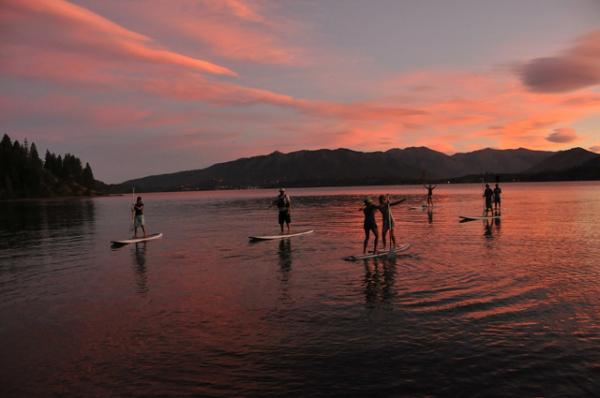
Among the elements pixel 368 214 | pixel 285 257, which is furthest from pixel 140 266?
pixel 368 214

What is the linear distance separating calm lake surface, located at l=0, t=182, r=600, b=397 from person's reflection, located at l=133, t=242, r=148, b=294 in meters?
0.20

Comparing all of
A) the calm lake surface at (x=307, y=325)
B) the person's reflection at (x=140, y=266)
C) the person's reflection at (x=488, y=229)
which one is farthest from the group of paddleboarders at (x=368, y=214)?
the person's reflection at (x=488, y=229)

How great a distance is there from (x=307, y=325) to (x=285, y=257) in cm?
1097

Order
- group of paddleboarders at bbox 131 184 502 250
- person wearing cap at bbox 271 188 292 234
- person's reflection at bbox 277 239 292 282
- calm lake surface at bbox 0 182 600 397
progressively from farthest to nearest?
person wearing cap at bbox 271 188 292 234 → group of paddleboarders at bbox 131 184 502 250 → person's reflection at bbox 277 239 292 282 → calm lake surface at bbox 0 182 600 397

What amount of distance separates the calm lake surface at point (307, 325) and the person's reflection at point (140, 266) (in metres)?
0.20

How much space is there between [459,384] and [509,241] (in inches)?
801

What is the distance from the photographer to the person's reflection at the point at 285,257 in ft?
58.9

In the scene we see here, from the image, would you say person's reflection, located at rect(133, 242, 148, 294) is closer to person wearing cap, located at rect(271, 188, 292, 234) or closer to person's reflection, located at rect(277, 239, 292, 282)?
person's reflection, located at rect(277, 239, 292, 282)

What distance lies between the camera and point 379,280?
16078 millimetres

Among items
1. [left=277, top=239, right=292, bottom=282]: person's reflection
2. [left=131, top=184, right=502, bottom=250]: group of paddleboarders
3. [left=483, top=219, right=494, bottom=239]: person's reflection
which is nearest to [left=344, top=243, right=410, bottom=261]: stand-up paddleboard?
[left=131, top=184, right=502, bottom=250]: group of paddleboarders

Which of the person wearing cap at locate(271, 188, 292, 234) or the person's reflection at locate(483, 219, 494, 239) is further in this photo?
the person wearing cap at locate(271, 188, 292, 234)

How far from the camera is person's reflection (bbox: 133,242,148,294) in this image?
1618 cm

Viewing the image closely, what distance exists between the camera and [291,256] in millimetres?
22312

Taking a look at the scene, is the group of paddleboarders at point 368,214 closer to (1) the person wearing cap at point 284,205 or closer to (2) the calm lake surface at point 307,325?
(1) the person wearing cap at point 284,205
